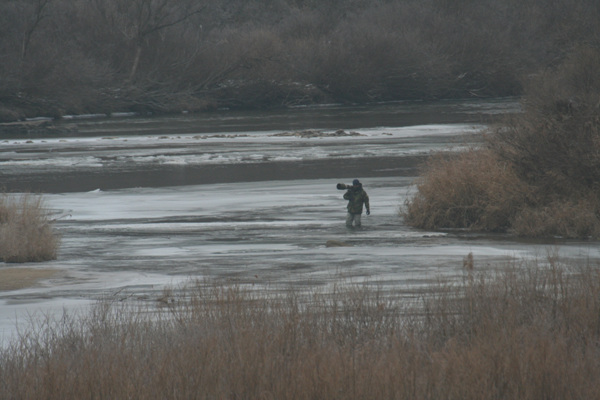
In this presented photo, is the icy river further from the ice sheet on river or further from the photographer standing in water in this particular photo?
the photographer standing in water

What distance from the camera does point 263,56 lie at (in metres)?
73.2

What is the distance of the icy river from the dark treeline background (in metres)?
16.7

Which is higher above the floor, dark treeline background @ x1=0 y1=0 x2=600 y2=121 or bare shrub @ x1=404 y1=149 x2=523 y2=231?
dark treeline background @ x1=0 y1=0 x2=600 y2=121

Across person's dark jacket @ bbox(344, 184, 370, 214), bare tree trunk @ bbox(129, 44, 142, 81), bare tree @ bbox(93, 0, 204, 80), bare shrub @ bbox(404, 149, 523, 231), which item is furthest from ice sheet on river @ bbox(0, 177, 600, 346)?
bare tree @ bbox(93, 0, 204, 80)

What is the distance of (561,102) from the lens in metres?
18.5

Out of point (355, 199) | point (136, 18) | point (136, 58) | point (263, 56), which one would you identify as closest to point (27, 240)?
point (355, 199)

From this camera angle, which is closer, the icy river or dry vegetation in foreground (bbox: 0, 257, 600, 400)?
dry vegetation in foreground (bbox: 0, 257, 600, 400)

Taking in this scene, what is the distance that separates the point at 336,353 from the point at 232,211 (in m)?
15.5

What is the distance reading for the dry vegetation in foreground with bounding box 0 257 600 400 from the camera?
21.1ft

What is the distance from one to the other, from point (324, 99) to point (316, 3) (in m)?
34.7

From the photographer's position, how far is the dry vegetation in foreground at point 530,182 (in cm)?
1730

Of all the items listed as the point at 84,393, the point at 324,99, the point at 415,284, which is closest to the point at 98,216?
the point at 415,284

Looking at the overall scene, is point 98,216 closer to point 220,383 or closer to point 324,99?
point 220,383

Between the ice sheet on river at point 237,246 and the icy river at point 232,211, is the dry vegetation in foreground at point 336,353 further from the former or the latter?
the ice sheet on river at point 237,246
